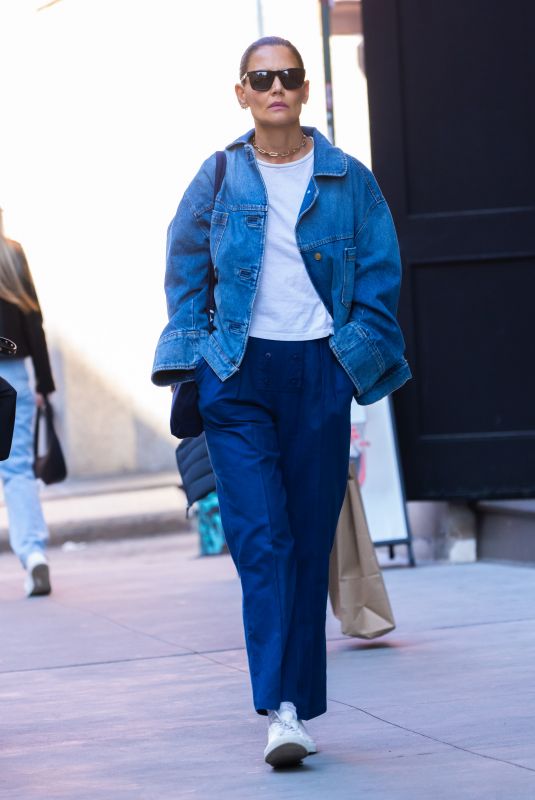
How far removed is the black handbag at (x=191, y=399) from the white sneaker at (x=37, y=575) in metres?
3.84

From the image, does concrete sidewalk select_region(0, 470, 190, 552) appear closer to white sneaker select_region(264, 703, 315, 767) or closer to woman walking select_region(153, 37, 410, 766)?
woman walking select_region(153, 37, 410, 766)

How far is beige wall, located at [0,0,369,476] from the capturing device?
52.6ft

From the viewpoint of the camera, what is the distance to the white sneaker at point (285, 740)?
4.10 meters

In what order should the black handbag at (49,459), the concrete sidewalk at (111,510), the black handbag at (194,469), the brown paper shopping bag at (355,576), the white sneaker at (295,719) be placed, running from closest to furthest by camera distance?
the white sneaker at (295,719)
the brown paper shopping bag at (355,576)
the black handbag at (194,469)
the black handbag at (49,459)
the concrete sidewalk at (111,510)

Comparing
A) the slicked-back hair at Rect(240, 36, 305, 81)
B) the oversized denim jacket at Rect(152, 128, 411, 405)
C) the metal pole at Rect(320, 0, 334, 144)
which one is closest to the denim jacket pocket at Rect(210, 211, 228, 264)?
the oversized denim jacket at Rect(152, 128, 411, 405)

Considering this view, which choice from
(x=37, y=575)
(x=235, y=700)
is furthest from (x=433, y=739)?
(x=37, y=575)

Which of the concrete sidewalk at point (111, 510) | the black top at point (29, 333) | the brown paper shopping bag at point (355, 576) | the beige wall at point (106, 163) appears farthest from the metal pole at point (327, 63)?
the beige wall at point (106, 163)

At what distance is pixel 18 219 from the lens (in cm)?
1611

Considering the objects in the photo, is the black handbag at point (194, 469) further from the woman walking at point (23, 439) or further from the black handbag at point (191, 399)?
the black handbag at point (191, 399)

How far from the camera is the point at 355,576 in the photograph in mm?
5797

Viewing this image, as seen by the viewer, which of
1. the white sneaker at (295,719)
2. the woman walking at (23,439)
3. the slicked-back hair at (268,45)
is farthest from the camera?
the woman walking at (23,439)

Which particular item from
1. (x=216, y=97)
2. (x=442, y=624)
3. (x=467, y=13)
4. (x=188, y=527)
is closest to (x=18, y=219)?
(x=216, y=97)

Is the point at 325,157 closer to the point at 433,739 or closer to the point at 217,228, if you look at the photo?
the point at 217,228

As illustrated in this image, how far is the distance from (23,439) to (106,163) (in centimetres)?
856
